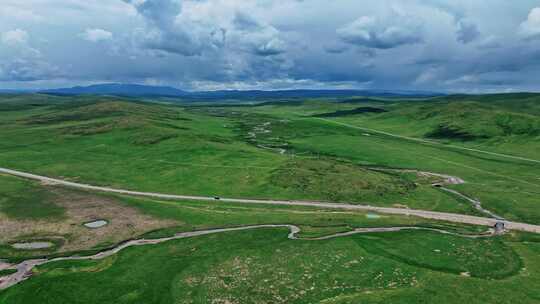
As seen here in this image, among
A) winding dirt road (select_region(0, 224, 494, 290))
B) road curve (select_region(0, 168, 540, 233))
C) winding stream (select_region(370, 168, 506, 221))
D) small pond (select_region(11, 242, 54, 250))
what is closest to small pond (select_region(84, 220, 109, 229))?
small pond (select_region(11, 242, 54, 250))

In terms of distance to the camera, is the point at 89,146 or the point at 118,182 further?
the point at 89,146

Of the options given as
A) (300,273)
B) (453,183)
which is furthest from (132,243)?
(453,183)

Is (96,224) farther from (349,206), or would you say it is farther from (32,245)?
(349,206)

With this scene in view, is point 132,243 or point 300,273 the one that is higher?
point 300,273

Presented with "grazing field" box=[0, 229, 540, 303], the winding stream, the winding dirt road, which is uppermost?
"grazing field" box=[0, 229, 540, 303]

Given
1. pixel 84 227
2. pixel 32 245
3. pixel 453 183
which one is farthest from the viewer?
pixel 453 183

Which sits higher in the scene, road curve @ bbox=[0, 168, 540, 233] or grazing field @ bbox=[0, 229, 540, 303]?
grazing field @ bbox=[0, 229, 540, 303]

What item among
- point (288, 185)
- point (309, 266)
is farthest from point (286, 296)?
point (288, 185)

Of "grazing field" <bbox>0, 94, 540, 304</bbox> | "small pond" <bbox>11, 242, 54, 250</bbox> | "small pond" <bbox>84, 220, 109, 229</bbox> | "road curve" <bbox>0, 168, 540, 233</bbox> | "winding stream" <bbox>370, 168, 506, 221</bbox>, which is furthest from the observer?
"winding stream" <bbox>370, 168, 506, 221</bbox>

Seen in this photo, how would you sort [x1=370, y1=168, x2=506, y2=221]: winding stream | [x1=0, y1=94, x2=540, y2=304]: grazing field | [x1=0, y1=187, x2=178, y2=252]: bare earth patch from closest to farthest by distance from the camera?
[x1=0, y1=94, x2=540, y2=304]: grazing field
[x1=0, y1=187, x2=178, y2=252]: bare earth patch
[x1=370, y1=168, x2=506, y2=221]: winding stream

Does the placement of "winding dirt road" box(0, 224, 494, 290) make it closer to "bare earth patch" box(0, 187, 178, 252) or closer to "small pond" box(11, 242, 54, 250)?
"bare earth patch" box(0, 187, 178, 252)

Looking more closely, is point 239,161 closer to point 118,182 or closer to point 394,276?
point 118,182
